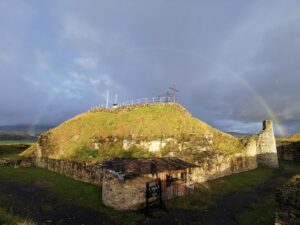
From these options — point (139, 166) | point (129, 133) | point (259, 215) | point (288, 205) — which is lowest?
point (259, 215)

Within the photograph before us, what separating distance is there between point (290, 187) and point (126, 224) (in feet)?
32.9

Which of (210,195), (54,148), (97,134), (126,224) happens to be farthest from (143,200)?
(54,148)

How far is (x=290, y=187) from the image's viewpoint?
12.4 meters

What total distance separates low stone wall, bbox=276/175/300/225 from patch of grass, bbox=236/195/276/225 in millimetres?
3744

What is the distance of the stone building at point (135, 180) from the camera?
1780 cm

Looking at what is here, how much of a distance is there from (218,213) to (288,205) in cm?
654

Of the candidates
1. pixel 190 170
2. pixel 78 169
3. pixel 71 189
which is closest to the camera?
pixel 71 189

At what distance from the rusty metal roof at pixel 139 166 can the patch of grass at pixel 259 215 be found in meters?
6.21

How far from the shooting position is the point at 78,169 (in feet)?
90.4

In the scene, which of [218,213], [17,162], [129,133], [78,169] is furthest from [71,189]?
[17,162]

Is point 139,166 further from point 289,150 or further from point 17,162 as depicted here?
point 289,150

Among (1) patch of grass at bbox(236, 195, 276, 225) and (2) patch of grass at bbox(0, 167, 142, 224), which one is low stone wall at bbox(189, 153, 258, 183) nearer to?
(1) patch of grass at bbox(236, 195, 276, 225)

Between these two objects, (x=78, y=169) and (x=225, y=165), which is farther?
(x=225, y=165)

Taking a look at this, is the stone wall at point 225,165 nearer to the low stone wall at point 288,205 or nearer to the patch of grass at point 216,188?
the patch of grass at point 216,188
